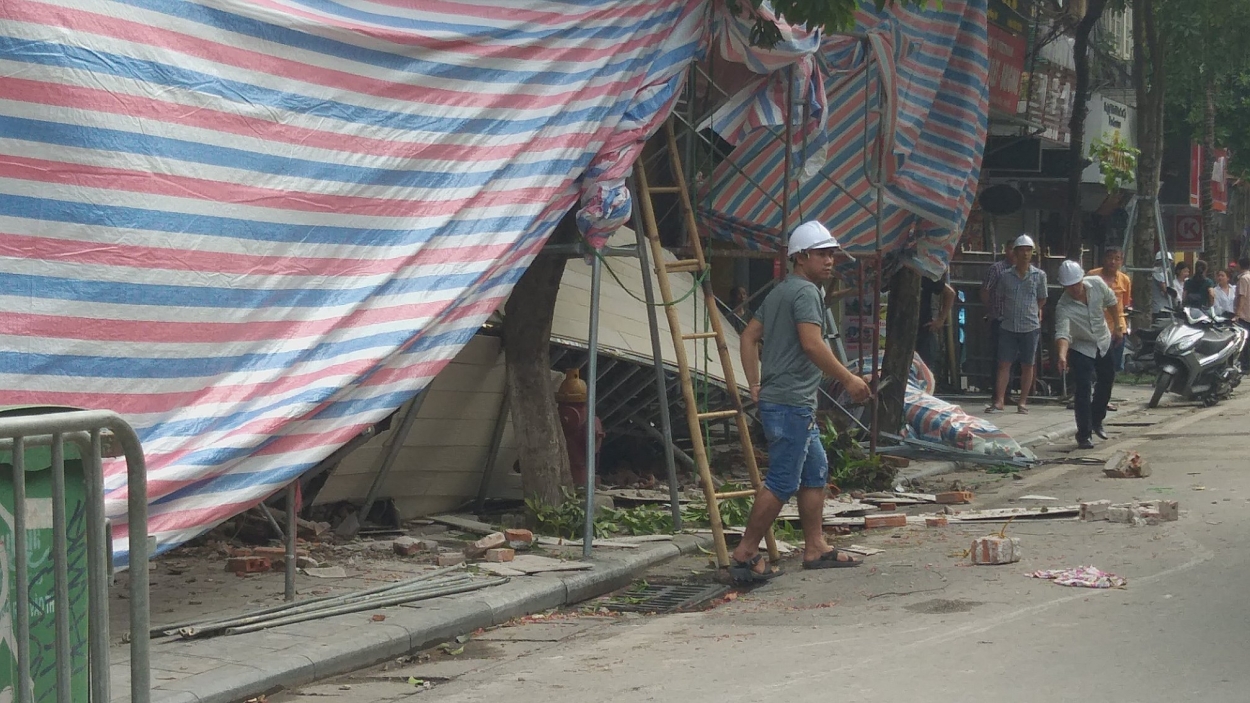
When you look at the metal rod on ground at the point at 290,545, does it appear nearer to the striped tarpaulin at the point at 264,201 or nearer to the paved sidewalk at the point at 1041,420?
the striped tarpaulin at the point at 264,201

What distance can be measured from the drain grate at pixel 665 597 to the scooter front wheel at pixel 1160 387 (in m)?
11.9

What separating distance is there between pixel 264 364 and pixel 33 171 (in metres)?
1.32

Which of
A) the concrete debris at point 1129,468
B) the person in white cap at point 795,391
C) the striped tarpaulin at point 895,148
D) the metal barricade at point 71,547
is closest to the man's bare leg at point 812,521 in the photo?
the person in white cap at point 795,391

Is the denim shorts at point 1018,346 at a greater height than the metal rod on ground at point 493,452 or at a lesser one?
greater

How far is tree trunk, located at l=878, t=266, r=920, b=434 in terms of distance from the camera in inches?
547

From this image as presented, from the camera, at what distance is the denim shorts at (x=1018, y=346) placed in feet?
55.0

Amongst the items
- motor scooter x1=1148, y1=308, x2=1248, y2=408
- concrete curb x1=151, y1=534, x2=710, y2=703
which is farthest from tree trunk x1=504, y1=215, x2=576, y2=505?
motor scooter x1=1148, y1=308, x2=1248, y2=408

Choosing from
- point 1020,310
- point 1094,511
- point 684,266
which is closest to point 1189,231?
point 1020,310

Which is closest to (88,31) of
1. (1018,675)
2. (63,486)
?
(63,486)

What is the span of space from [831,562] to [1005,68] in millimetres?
14786

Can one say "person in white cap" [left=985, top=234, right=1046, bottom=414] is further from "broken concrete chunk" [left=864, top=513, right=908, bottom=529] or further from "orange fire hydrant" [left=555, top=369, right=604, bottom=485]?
"orange fire hydrant" [left=555, top=369, right=604, bottom=485]

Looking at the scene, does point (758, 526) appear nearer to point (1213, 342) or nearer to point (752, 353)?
point (752, 353)

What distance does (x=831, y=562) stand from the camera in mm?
8297

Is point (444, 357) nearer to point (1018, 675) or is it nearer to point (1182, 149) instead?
point (1018, 675)
